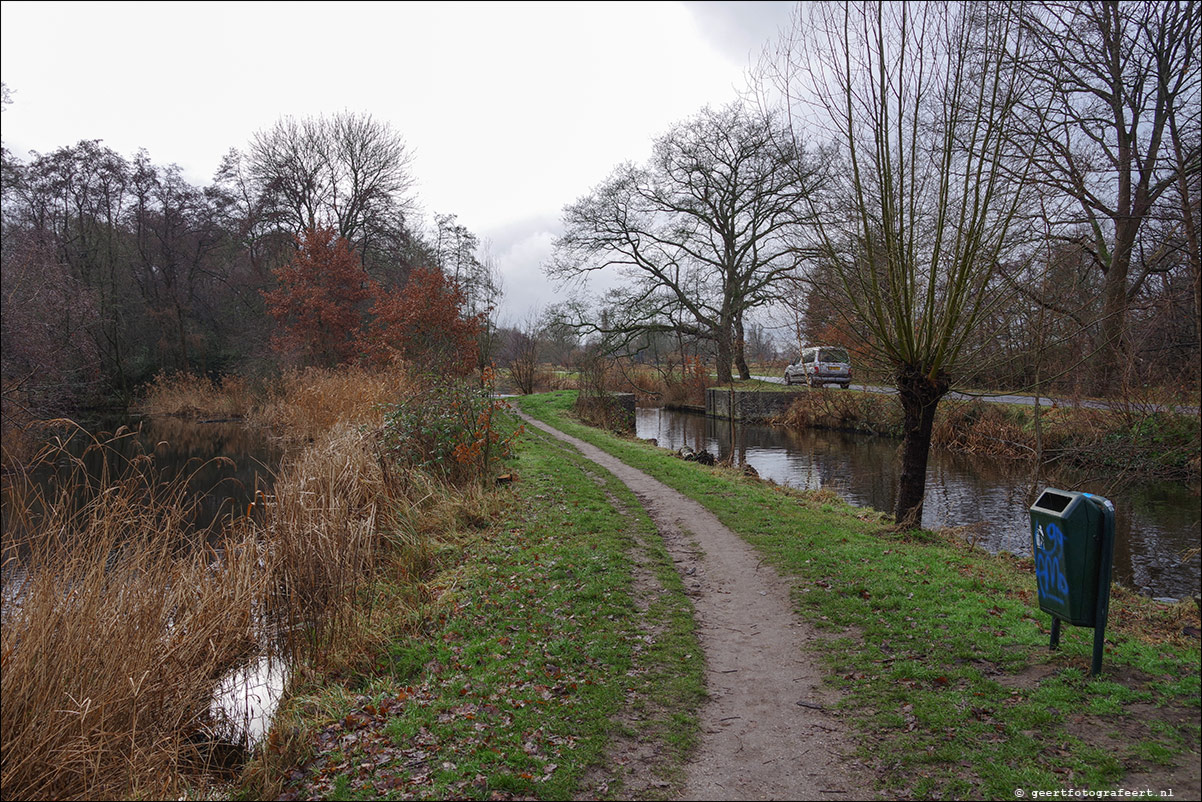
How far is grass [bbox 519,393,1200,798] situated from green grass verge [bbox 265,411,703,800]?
1271 mm

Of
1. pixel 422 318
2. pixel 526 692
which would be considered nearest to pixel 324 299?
pixel 422 318

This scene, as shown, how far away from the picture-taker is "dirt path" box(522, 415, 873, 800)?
3725mm

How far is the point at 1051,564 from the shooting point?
14.6 feet

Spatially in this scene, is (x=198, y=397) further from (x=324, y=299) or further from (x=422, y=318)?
(x=422, y=318)

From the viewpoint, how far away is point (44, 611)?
4.65 metres

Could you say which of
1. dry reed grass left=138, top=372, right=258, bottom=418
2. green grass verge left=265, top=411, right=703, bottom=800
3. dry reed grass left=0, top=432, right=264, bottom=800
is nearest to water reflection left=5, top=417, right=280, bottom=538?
dry reed grass left=138, top=372, right=258, bottom=418

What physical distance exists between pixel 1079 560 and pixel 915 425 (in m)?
4.47

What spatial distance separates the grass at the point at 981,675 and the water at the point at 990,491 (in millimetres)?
2713

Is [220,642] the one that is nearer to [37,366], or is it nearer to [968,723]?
[968,723]

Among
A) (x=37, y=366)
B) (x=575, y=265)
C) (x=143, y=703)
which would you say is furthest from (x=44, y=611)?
(x=575, y=265)

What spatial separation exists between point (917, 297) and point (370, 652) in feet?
24.0

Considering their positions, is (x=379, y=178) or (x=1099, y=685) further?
(x=379, y=178)

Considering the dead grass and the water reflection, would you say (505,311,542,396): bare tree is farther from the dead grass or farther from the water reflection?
the dead grass

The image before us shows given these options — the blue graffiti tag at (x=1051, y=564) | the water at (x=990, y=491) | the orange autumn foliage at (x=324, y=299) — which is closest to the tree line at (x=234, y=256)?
the orange autumn foliage at (x=324, y=299)
